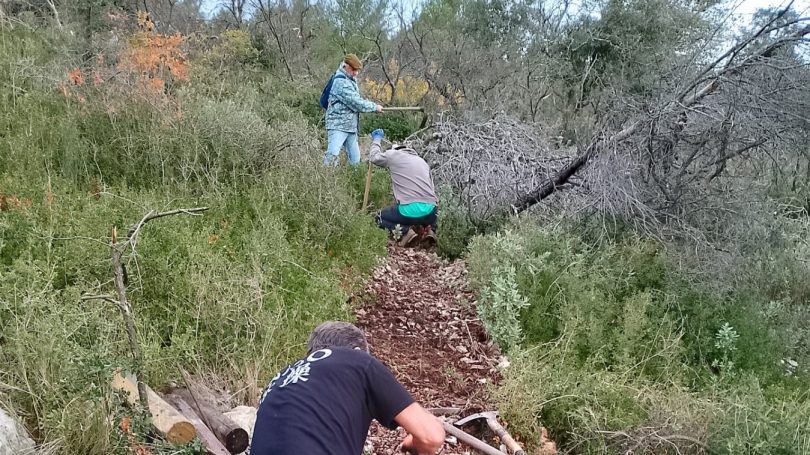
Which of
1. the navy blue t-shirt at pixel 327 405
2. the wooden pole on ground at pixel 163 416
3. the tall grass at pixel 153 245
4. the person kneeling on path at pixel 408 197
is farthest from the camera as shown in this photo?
the person kneeling on path at pixel 408 197

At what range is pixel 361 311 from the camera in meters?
5.08

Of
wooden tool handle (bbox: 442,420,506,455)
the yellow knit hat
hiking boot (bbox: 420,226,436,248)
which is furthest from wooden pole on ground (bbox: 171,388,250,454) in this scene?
the yellow knit hat

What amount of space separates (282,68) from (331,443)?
12271mm

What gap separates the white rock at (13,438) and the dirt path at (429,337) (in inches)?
67.6

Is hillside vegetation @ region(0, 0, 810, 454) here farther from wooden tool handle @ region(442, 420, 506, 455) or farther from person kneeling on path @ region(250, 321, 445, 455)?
person kneeling on path @ region(250, 321, 445, 455)

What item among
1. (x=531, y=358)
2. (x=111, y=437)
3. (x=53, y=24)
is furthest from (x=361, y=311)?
(x=53, y=24)

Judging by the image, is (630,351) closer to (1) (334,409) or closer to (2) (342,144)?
(1) (334,409)

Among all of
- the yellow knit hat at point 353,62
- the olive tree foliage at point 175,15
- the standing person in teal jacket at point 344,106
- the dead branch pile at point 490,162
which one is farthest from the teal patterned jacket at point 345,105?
the olive tree foliage at point 175,15

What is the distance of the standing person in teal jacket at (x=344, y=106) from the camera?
293 inches

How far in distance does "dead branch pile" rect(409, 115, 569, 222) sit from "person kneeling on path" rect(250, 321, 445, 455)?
4.82 m

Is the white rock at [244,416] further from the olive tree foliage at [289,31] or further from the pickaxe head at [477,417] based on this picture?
the olive tree foliage at [289,31]

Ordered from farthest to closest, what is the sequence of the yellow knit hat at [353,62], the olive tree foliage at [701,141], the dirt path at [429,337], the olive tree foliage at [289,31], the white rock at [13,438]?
1. the olive tree foliage at [289,31]
2. the yellow knit hat at [353,62]
3. the olive tree foliage at [701,141]
4. the dirt path at [429,337]
5. the white rock at [13,438]

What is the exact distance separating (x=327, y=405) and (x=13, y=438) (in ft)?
4.60

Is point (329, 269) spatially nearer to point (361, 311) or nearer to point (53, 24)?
point (361, 311)
